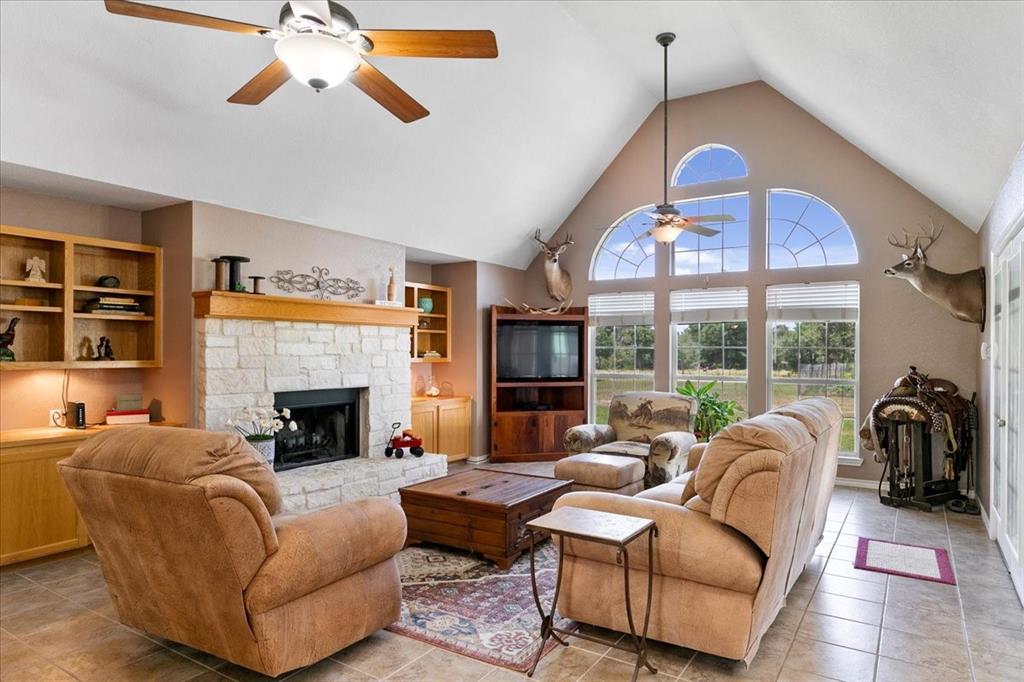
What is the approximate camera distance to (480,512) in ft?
13.5

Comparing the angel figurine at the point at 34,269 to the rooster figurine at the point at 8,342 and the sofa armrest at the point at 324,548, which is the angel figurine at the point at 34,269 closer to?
the rooster figurine at the point at 8,342

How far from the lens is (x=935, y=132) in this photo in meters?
4.14

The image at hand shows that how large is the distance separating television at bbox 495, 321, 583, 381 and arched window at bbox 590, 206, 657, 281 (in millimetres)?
1003

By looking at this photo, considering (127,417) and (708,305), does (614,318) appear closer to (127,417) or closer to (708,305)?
(708,305)

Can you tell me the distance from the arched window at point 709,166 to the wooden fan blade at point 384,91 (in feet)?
16.6

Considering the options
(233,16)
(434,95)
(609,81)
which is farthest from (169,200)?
(609,81)

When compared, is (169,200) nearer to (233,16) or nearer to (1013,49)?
(233,16)

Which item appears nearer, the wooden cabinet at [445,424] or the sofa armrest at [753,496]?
the sofa armrest at [753,496]

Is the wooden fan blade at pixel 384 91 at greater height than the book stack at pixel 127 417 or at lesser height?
greater

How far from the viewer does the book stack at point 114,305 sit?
4863 mm

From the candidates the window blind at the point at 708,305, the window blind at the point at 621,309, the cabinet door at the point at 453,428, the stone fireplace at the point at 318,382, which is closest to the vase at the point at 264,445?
the stone fireplace at the point at 318,382

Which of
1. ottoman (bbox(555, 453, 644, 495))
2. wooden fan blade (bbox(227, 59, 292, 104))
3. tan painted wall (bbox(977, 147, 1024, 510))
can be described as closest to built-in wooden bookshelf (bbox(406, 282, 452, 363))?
ottoman (bbox(555, 453, 644, 495))

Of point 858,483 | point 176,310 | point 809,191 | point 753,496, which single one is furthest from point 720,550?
point 809,191

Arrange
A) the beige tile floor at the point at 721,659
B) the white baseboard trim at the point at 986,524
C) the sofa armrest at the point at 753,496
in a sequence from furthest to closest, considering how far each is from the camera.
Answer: the white baseboard trim at the point at 986,524
the beige tile floor at the point at 721,659
the sofa armrest at the point at 753,496
